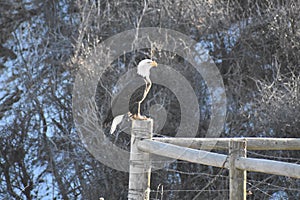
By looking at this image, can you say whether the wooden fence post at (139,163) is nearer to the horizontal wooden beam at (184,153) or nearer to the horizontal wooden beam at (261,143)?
the horizontal wooden beam at (184,153)

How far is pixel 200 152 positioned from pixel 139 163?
0.45 m

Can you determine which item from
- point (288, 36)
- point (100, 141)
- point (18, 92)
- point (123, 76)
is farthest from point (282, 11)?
point (18, 92)

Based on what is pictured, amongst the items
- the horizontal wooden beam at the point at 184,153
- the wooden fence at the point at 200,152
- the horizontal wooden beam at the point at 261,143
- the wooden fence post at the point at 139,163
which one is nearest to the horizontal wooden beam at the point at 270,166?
the wooden fence at the point at 200,152

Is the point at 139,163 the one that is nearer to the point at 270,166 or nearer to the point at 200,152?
the point at 200,152

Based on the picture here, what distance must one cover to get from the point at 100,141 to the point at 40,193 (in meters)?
1.45

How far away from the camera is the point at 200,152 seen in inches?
111

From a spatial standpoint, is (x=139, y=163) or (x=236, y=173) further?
(x=139, y=163)

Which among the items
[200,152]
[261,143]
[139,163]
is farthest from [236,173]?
[139,163]

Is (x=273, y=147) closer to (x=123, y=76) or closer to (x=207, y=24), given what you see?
(x=123, y=76)

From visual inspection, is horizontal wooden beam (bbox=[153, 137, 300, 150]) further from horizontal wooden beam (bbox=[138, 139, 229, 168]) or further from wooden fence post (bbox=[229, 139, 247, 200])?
wooden fence post (bbox=[229, 139, 247, 200])

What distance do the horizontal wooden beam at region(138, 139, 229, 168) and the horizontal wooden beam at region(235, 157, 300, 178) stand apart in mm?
102

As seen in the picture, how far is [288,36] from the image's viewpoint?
6559 millimetres

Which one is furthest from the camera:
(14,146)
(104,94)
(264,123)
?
(14,146)

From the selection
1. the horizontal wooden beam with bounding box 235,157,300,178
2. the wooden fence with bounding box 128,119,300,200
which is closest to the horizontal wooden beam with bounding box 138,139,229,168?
the wooden fence with bounding box 128,119,300,200
